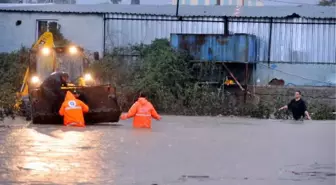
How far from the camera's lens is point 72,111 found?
15.7 m

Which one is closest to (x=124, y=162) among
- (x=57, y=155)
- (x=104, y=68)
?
(x=57, y=155)

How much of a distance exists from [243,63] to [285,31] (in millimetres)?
3108

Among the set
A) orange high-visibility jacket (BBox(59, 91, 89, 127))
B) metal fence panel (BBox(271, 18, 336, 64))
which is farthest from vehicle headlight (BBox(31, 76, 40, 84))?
metal fence panel (BBox(271, 18, 336, 64))

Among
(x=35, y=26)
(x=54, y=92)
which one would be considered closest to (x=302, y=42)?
(x=35, y=26)

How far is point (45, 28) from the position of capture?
1150 inches

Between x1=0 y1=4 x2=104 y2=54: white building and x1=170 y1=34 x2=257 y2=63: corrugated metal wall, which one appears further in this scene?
x1=0 y1=4 x2=104 y2=54: white building

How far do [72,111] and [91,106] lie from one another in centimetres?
85

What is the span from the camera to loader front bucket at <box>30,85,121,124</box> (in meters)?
16.1

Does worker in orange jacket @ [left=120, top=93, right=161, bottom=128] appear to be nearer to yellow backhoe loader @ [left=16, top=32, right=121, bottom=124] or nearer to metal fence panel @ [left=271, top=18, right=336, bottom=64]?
yellow backhoe loader @ [left=16, top=32, right=121, bottom=124]

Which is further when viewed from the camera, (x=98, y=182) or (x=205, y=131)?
(x=205, y=131)

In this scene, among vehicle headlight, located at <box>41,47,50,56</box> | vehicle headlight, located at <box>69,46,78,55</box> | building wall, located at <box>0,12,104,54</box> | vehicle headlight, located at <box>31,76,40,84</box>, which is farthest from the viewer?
building wall, located at <box>0,12,104,54</box>

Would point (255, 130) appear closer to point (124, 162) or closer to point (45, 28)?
point (124, 162)

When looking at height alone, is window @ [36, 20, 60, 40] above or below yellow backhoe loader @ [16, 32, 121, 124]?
above

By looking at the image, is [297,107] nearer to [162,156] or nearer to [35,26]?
[162,156]
